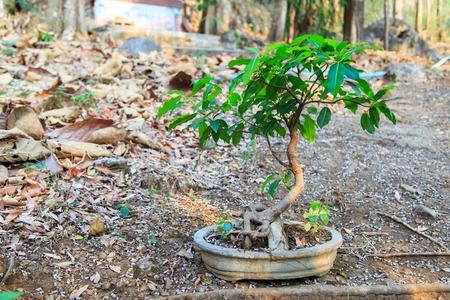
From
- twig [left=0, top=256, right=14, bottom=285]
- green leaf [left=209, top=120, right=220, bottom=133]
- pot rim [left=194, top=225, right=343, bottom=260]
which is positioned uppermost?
green leaf [left=209, top=120, right=220, bottom=133]

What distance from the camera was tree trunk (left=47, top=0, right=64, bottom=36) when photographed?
7.16 meters

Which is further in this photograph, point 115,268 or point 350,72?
point 115,268

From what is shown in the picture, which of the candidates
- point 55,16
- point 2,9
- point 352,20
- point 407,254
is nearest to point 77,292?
point 407,254

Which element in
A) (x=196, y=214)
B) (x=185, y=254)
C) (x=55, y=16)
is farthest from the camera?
(x=55, y=16)

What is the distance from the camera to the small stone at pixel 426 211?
123 inches

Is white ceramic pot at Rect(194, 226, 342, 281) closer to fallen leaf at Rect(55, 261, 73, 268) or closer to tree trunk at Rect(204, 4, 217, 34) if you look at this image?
fallen leaf at Rect(55, 261, 73, 268)

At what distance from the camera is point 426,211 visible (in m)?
3.14

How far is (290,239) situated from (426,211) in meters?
1.21

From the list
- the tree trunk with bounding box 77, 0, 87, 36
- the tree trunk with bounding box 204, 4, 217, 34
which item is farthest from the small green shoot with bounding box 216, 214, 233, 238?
the tree trunk with bounding box 204, 4, 217, 34

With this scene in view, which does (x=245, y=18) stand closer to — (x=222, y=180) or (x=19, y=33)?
(x=19, y=33)

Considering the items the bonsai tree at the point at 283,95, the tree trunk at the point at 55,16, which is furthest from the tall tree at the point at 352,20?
the bonsai tree at the point at 283,95

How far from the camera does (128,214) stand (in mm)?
2775

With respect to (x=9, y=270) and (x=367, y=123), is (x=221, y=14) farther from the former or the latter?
(x=9, y=270)

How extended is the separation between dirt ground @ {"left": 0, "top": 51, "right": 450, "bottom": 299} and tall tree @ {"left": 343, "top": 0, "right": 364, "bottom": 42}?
505cm
